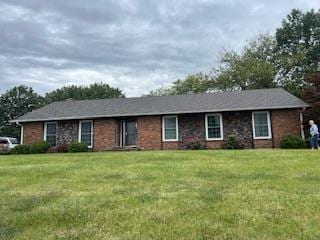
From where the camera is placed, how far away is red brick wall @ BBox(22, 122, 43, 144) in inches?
1106

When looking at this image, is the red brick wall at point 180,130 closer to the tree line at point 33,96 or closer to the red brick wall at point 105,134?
the red brick wall at point 105,134

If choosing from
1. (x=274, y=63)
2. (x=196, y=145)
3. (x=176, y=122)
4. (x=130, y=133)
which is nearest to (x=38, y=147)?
(x=130, y=133)

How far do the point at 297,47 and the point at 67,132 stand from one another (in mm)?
31879

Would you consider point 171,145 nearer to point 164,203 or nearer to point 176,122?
point 176,122

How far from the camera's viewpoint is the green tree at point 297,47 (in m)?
44.9

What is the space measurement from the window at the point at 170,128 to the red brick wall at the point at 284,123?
5.99 metres

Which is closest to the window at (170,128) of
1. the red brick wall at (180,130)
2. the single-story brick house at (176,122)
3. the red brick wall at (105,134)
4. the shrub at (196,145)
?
the single-story brick house at (176,122)

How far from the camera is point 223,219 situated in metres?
6.31

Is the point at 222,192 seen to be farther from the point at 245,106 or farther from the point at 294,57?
the point at 294,57

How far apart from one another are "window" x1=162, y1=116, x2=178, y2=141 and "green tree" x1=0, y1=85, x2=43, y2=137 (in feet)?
152

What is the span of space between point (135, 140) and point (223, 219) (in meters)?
20.7

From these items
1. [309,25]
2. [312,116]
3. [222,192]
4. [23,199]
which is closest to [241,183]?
[222,192]

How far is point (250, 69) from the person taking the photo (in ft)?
145

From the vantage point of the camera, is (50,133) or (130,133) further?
(50,133)
